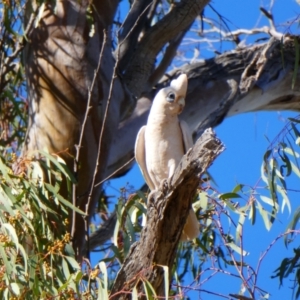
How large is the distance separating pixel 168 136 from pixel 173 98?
0.13m

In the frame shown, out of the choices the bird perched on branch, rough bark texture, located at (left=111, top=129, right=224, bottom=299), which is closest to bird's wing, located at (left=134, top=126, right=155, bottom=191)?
the bird perched on branch

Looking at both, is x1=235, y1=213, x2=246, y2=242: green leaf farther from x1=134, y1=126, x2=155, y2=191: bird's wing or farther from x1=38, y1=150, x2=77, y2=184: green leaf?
x1=38, y1=150, x2=77, y2=184: green leaf

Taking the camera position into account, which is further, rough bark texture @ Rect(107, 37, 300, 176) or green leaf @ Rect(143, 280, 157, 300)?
rough bark texture @ Rect(107, 37, 300, 176)

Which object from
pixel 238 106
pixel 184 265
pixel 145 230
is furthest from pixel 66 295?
pixel 238 106

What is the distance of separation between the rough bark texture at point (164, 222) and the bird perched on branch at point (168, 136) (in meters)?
0.25

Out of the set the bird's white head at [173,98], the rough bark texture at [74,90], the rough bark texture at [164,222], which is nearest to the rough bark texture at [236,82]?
the rough bark texture at [74,90]

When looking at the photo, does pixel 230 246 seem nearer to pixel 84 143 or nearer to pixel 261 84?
pixel 84 143

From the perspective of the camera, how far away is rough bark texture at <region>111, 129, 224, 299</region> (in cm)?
187

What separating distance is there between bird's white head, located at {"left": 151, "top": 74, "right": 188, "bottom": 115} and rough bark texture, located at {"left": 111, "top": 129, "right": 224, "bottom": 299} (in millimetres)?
367

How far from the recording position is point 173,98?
235 centimetres

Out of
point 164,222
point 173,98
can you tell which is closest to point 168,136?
point 173,98

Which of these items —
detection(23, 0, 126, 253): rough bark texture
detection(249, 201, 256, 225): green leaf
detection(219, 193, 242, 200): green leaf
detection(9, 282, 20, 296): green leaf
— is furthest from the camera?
detection(23, 0, 126, 253): rough bark texture

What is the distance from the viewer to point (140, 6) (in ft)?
12.2

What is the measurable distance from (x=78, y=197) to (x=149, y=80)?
42.3 inches
